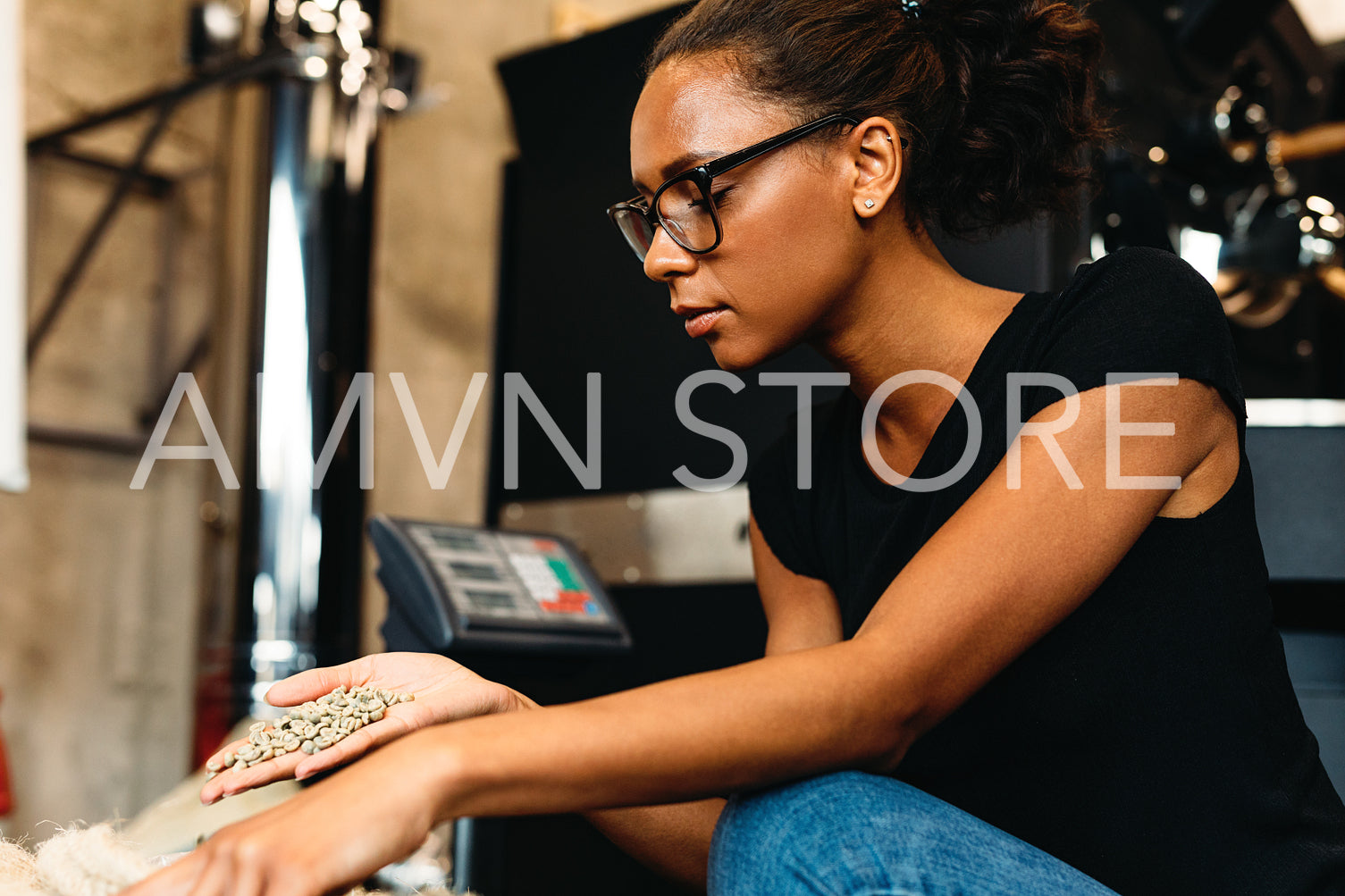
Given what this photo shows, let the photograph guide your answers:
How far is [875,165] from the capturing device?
99cm

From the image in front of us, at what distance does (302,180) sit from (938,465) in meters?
1.58

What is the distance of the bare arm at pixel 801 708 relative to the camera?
0.55 meters

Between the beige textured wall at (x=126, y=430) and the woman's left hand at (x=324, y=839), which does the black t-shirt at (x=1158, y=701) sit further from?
the beige textured wall at (x=126, y=430)

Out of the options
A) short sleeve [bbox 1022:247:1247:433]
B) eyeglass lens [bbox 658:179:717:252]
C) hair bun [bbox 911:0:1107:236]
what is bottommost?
short sleeve [bbox 1022:247:1247:433]

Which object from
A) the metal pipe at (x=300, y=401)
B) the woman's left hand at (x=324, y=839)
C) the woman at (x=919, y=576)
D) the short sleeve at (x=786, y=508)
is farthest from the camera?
the metal pipe at (x=300, y=401)

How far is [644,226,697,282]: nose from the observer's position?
990mm

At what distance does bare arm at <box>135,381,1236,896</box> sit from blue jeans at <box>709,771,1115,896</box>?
0.07ft

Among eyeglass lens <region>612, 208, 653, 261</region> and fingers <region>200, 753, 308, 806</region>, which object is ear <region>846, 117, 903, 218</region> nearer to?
eyeglass lens <region>612, 208, 653, 261</region>

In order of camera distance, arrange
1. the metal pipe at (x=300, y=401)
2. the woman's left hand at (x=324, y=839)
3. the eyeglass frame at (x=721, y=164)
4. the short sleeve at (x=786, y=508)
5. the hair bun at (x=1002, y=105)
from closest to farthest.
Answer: the woman's left hand at (x=324, y=839)
the eyeglass frame at (x=721, y=164)
the hair bun at (x=1002, y=105)
the short sleeve at (x=786, y=508)
the metal pipe at (x=300, y=401)

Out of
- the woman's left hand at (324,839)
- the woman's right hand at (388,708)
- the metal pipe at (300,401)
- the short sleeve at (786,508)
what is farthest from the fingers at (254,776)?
the metal pipe at (300,401)

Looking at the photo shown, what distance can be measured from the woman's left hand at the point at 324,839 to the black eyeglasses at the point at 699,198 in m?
Result: 0.53

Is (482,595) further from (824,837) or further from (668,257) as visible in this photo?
(824,837)

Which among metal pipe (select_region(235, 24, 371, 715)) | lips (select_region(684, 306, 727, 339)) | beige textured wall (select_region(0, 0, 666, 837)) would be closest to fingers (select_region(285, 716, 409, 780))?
lips (select_region(684, 306, 727, 339))

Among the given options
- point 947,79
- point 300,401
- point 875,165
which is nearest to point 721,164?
point 875,165
